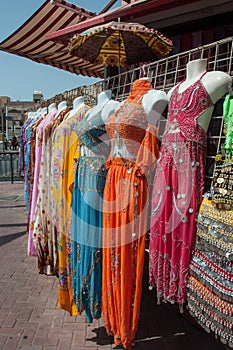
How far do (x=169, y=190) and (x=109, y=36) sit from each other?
2.00 m

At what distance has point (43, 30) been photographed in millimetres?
7371

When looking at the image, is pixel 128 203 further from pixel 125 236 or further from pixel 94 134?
pixel 94 134

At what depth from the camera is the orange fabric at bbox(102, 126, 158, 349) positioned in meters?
1.97

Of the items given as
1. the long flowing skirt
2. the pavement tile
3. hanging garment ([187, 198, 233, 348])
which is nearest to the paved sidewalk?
the pavement tile

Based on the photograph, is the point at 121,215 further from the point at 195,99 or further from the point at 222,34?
the point at 222,34

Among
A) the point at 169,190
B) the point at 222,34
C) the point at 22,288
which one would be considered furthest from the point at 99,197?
the point at 222,34

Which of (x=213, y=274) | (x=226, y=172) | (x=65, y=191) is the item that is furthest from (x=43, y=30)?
(x=213, y=274)

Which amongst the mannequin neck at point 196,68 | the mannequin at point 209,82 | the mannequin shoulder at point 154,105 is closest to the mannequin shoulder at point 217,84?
the mannequin at point 209,82

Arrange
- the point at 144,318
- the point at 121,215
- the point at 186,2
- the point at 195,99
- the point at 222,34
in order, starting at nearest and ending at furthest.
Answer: the point at 195,99, the point at 121,215, the point at 144,318, the point at 186,2, the point at 222,34

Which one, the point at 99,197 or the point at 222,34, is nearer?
the point at 99,197

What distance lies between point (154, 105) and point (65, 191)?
1.14 meters

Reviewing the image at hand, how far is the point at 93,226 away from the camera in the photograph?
7.54ft

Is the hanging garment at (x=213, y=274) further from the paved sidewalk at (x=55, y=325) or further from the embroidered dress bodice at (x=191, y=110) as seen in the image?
the paved sidewalk at (x=55, y=325)

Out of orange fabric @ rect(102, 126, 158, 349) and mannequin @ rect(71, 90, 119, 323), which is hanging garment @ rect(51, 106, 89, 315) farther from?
orange fabric @ rect(102, 126, 158, 349)
